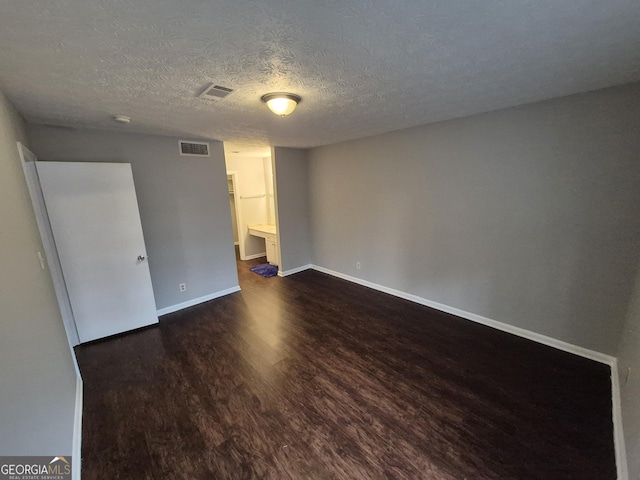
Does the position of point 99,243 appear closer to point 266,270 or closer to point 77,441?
point 77,441

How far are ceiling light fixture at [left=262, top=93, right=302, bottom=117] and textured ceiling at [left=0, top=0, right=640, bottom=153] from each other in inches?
3.0

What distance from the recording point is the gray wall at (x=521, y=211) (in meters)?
2.09

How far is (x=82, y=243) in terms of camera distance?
2750 millimetres

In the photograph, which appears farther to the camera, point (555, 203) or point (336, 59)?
point (555, 203)

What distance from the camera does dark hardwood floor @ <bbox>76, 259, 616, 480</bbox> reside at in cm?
154

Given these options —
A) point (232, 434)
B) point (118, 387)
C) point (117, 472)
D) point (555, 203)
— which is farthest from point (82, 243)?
point (555, 203)

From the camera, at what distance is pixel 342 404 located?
197 cm

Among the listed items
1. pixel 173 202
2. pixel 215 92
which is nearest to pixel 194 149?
pixel 173 202

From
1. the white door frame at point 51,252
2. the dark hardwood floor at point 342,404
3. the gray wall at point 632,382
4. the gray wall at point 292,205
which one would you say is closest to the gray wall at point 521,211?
the gray wall at point 632,382

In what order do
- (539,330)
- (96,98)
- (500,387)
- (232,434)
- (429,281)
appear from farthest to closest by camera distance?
1. (429,281)
2. (539,330)
3. (500,387)
4. (96,98)
5. (232,434)

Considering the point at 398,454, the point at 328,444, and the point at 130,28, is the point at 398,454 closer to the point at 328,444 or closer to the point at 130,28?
the point at 328,444

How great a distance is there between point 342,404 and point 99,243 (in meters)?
3.08

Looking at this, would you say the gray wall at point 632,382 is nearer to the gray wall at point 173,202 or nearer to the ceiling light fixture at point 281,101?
the ceiling light fixture at point 281,101

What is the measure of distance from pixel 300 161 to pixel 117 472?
452 cm
